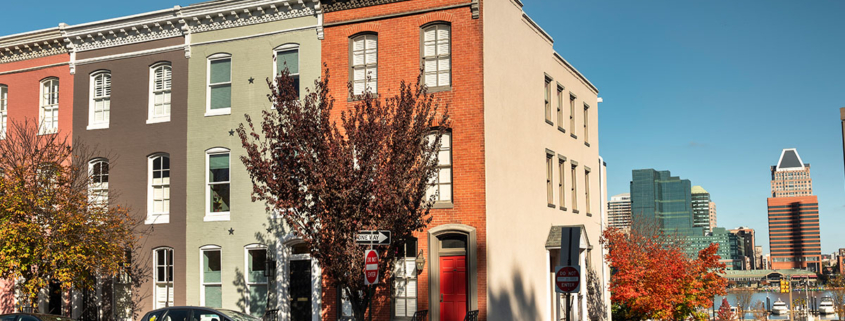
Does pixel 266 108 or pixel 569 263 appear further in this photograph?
pixel 266 108

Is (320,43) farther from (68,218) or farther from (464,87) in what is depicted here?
(68,218)

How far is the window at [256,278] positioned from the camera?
941 inches

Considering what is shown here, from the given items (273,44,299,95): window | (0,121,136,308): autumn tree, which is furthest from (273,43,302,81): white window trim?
(0,121,136,308): autumn tree

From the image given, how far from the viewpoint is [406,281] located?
22.0 metres

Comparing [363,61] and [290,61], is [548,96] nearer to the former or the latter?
[363,61]

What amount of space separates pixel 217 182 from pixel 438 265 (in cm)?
816

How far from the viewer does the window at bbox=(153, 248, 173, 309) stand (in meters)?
25.2

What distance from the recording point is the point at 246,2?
24.7m

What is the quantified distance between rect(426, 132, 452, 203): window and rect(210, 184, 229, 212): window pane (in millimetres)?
7144

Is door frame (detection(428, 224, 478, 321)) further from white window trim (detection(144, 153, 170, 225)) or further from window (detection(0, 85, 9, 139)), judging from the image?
window (detection(0, 85, 9, 139))

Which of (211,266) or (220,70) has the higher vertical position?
(220,70)

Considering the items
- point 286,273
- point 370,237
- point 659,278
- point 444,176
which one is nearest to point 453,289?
point 444,176

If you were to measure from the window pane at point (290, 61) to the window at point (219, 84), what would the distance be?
1885mm

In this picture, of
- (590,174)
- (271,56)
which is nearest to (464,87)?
(271,56)
